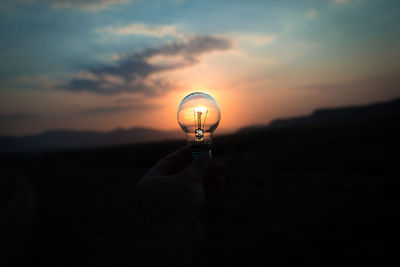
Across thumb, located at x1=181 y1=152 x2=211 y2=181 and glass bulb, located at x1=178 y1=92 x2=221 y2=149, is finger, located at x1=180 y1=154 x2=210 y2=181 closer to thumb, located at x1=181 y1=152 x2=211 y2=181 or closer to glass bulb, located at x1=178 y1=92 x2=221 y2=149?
thumb, located at x1=181 y1=152 x2=211 y2=181

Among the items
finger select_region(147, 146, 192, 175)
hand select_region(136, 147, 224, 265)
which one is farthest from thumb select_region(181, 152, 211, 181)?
finger select_region(147, 146, 192, 175)

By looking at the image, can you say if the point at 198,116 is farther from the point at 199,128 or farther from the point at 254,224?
the point at 254,224

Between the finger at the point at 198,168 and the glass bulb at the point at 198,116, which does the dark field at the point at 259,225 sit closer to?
the finger at the point at 198,168

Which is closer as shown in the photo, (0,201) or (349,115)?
(0,201)

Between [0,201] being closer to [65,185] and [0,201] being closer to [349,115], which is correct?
[65,185]

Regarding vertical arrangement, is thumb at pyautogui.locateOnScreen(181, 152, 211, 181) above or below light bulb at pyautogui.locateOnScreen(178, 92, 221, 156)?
below

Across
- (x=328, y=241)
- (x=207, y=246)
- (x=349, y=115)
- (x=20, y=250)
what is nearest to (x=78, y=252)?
(x=20, y=250)

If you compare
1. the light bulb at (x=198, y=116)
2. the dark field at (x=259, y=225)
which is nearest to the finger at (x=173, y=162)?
the light bulb at (x=198, y=116)

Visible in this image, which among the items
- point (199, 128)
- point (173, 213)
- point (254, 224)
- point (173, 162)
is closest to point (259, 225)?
point (254, 224)
